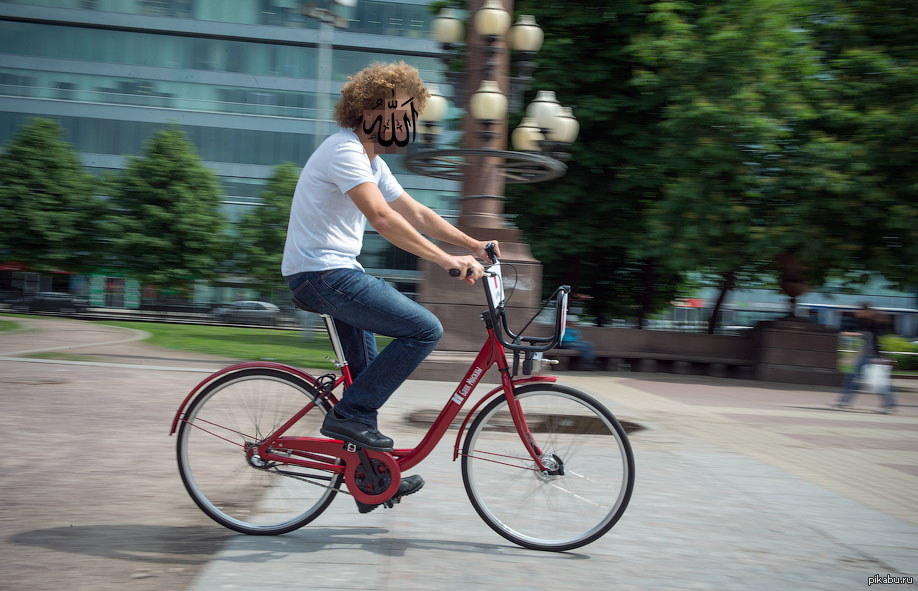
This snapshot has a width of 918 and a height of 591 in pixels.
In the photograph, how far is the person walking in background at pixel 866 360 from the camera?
11172 mm

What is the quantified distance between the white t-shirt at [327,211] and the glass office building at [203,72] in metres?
45.9

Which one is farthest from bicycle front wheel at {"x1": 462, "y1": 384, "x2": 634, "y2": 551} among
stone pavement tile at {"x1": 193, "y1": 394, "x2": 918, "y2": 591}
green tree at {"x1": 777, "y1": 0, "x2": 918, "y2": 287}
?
green tree at {"x1": 777, "y1": 0, "x2": 918, "y2": 287}

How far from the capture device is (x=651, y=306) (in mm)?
19781

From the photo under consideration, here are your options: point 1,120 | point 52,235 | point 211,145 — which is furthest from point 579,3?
point 1,120

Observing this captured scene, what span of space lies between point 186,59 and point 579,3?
134 feet

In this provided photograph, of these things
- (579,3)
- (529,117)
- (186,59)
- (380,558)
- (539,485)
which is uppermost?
(186,59)

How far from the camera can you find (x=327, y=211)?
130 inches

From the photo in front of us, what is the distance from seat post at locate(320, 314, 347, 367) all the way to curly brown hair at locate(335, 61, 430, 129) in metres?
0.85

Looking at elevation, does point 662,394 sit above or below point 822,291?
below

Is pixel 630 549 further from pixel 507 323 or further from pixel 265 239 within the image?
pixel 265 239

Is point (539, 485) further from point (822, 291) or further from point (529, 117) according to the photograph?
point (822, 291)

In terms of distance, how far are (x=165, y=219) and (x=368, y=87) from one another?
3950 cm

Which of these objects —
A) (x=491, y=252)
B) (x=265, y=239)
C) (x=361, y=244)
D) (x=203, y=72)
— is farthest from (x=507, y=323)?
(x=203, y=72)

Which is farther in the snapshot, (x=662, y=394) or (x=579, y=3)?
(x=579, y=3)
